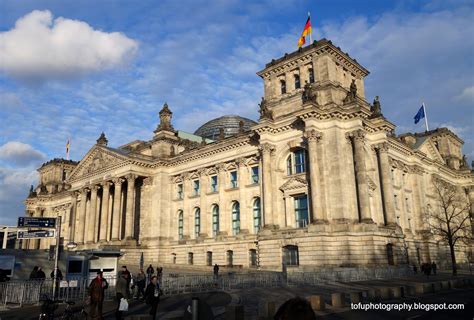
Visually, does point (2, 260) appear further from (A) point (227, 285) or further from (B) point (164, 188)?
(B) point (164, 188)

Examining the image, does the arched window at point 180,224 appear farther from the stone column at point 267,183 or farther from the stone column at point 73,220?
the stone column at point 73,220

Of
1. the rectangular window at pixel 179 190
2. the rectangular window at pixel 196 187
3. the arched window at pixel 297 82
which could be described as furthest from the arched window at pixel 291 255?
the rectangular window at pixel 179 190

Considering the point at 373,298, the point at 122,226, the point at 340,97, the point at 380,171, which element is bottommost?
the point at 373,298

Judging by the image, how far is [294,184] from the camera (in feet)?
136

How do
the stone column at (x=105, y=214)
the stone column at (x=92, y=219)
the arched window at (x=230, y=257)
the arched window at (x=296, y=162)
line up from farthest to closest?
the stone column at (x=92, y=219) → the stone column at (x=105, y=214) → the arched window at (x=230, y=257) → the arched window at (x=296, y=162)

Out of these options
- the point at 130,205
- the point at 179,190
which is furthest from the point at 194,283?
the point at 179,190

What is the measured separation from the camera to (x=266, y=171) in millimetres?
42344

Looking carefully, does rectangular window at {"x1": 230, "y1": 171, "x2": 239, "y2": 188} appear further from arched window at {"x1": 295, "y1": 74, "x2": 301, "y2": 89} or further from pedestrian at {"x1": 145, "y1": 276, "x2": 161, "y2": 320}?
pedestrian at {"x1": 145, "y1": 276, "x2": 161, "y2": 320}

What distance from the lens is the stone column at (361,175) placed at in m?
37.6

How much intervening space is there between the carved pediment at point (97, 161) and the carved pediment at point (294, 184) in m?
24.8

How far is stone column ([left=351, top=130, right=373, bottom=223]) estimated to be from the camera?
3759 cm

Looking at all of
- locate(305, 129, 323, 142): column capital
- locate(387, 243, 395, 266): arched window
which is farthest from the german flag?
locate(387, 243, 395, 266): arched window

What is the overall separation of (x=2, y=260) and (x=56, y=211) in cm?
6307

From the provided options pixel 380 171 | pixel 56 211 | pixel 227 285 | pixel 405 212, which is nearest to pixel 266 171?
pixel 380 171
